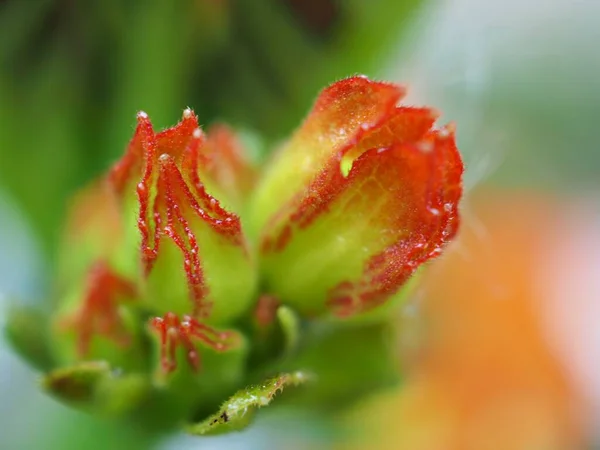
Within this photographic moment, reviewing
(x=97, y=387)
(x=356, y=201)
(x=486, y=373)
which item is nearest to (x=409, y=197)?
(x=356, y=201)

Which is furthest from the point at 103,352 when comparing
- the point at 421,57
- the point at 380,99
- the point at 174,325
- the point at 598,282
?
the point at 598,282

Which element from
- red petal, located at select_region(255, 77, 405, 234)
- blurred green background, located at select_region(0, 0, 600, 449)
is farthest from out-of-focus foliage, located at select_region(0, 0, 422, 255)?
red petal, located at select_region(255, 77, 405, 234)

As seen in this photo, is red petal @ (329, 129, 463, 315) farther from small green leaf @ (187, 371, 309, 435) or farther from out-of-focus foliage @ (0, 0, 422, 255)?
out-of-focus foliage @ (0, 0, 422, 255)

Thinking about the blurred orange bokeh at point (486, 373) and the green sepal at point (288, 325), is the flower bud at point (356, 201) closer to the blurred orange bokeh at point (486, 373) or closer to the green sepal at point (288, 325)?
the green sepal at point (288, 325)

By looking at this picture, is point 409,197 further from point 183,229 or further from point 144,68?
point 144,68

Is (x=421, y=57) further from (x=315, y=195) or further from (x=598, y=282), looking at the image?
(x=598, y=282)

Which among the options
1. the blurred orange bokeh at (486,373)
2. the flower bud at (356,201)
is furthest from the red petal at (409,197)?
the blurred orange bokeh at (486,373)
